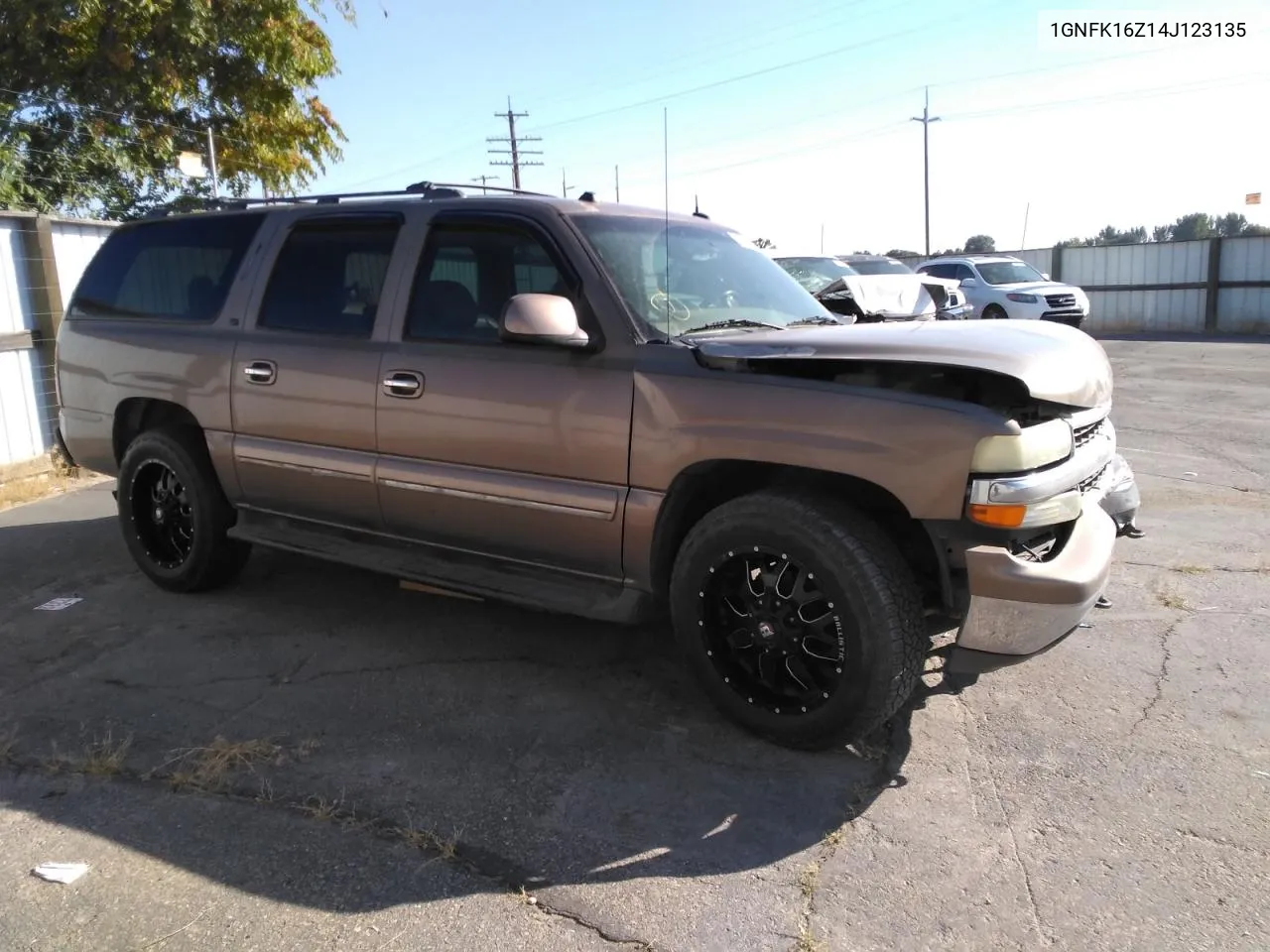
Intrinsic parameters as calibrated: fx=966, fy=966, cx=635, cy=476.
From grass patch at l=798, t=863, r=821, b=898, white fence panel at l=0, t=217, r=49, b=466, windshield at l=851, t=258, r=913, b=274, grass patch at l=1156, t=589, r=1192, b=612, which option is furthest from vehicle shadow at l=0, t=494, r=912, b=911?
windshield at l=851, t=258, r=913, b=274

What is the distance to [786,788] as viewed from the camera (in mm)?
3221

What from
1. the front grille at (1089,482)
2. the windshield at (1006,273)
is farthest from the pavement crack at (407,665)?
the windshield at (1006,273)

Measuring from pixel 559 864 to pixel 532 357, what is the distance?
1.91 meters

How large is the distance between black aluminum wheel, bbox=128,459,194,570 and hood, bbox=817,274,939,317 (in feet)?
12.3

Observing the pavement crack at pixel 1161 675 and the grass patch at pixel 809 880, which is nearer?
the grass patch at pixel 809 880

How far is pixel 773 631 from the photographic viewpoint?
337 centimetres

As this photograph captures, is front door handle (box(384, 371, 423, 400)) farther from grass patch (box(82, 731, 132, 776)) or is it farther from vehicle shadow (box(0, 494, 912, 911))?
grass patch (box(82, 731, 132, 776))

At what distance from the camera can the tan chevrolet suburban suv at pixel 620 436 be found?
312cm

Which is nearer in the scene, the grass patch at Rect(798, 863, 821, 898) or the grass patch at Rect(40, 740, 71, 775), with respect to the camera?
the grass patch at Rect(798, 863, 821, 898)

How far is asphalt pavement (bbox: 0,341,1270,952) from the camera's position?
2.58m

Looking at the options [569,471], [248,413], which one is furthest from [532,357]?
[248,413]

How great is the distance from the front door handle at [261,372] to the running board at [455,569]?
2.27ft

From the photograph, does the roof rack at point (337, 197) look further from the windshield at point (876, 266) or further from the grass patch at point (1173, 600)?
the windshield at point (876, 266)

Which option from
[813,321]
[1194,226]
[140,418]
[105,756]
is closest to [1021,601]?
[813,321]
